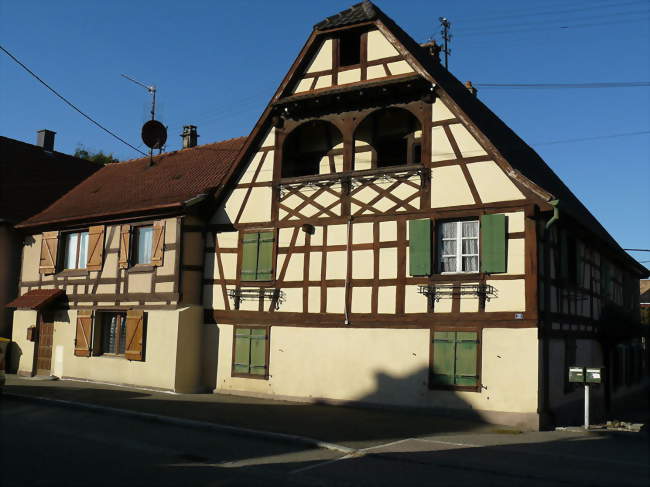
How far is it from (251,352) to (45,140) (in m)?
17.6

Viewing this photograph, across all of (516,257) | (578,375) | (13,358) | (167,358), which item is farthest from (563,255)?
(13,358)

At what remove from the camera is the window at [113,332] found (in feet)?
63.4

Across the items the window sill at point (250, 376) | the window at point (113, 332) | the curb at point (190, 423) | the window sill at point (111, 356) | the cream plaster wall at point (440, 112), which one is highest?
the cream plaster wall at point (440, 112)

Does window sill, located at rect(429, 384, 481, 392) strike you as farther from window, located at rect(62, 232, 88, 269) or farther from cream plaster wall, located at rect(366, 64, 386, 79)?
window, located at rect(62, 232, 88, 269)

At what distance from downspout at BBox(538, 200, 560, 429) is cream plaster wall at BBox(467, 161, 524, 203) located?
0.84 m

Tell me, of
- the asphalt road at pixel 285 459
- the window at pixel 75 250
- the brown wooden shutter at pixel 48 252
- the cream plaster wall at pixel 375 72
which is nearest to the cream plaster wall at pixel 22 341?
the brown wooden shutter at pixel 48 252

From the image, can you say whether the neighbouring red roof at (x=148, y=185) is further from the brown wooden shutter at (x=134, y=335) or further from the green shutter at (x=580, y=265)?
the green shutter at (x=580, y=265)

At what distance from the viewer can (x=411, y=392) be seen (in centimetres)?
1488

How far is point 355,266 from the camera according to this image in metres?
16.1

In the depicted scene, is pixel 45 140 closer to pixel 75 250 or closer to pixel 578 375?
pixel 75 250

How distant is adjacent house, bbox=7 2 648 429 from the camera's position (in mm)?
14344

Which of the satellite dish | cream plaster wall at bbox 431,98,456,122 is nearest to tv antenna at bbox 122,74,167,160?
the satellite dish

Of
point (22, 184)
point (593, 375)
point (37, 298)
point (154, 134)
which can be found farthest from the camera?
point (22, 184)

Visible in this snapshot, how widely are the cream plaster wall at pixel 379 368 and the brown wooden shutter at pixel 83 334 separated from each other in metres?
4.48
